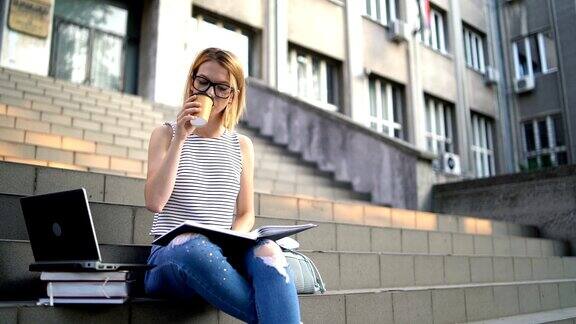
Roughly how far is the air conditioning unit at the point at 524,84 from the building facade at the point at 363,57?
27 centimetres

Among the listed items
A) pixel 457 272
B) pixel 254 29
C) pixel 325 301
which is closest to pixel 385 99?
pixel 254 29

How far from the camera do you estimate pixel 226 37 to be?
36.7ft

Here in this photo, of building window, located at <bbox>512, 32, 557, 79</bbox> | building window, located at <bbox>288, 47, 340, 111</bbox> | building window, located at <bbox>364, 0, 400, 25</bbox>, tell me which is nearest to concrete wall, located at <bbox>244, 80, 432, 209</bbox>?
building window, located at <bbox>288, 47, 340, 111</bbox>

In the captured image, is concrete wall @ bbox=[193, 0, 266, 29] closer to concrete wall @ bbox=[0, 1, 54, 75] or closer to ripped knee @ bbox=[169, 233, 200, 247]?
concrete wall @ bbox=[0, 1, 54, 75]

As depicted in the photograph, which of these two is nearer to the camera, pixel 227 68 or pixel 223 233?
pixel 223 233

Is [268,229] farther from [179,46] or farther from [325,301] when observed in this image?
[179,46]

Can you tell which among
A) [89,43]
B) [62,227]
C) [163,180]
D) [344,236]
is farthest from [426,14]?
[62,227]

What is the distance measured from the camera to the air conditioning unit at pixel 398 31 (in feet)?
46.0

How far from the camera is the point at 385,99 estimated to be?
14.2 meters

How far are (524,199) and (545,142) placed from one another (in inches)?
438

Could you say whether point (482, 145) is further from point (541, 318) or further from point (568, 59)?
point (541, 318)

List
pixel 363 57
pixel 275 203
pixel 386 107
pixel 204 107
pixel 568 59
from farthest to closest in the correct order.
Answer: pixel 568 59 → pixel 386 107 → pixel 363 57 → pixel 275 203 → pixel 204 107

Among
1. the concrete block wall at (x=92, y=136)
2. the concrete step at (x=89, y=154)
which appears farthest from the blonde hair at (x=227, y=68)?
the concrete block wall at (x=92, y=136)

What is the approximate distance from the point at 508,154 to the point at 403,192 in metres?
11.2
